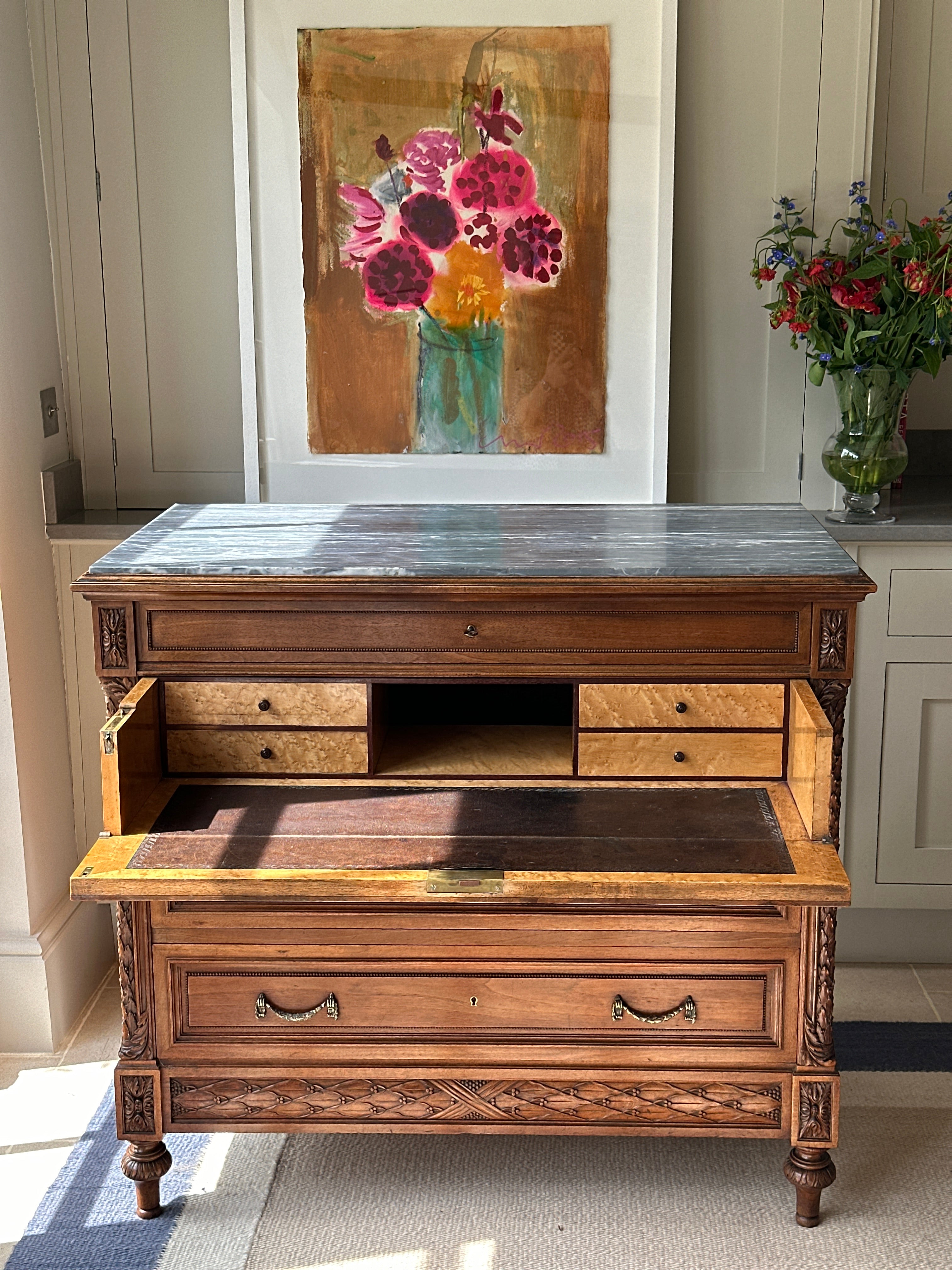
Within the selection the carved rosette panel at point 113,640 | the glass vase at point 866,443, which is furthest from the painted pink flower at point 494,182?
the carved rosette panel at point 113,640

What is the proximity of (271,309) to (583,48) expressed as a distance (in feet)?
2.76

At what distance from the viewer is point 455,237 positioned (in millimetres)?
2756

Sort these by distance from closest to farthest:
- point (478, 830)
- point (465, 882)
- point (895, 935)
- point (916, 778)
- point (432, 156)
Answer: point (465, 882), point (478, 830), point (432, 156), point (916, 778), point (895, 935)

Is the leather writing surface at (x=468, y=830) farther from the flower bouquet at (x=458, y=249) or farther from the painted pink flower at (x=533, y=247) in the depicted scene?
the painted pink flower at (x=533, y=247)

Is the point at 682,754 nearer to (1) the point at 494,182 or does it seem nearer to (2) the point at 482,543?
(2) the point at 482,543

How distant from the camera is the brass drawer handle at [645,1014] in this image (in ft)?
6.68

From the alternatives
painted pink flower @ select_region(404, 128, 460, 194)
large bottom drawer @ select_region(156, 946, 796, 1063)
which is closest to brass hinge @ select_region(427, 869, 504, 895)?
large bottom drawer @ select_region(156, 946, 796, 1063)

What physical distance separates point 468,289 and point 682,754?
1.20 m

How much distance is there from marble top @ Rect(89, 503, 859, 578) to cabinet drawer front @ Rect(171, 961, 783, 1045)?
0.63 metres

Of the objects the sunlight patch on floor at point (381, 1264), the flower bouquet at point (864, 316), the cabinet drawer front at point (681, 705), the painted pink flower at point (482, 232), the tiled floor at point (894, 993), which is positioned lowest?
the tiled floor at point (894, 993)

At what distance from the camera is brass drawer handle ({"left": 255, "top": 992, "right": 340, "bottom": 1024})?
206 centimetres

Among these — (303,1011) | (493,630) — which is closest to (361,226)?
(493,630)

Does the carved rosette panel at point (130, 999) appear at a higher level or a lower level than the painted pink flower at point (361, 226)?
lower

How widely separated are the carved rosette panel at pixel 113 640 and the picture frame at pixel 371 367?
0.86 metres
